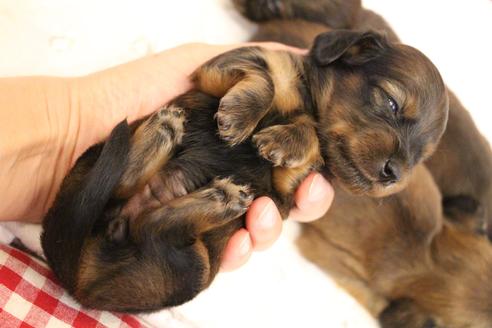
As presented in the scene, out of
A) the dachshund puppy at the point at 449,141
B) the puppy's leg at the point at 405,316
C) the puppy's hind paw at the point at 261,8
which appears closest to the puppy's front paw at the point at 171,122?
the dachshund puppy at the point at 449,141

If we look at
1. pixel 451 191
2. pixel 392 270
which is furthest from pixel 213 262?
pixel 451 191

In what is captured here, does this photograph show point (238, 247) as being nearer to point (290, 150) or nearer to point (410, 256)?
point (290, 150)

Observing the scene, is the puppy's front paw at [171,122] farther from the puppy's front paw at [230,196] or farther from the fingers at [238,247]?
the fingers at [238,247]

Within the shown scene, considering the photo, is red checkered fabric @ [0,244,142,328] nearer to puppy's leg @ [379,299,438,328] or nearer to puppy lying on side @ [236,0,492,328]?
puppy lying on side @ [236,0,492,328]

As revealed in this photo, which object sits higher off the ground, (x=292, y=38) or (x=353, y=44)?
(x=353, y=44)

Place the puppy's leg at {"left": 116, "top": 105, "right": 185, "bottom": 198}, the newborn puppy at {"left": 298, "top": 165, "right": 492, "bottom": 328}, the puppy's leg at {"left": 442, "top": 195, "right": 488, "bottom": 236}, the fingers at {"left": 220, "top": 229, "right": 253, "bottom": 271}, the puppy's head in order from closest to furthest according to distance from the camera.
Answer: the puppy's leg at {"left": 116, "top": 105, "right": 185, "bottom": 198} < the puppy's head < the fingers at {"left": 220, "top": 229, "right": 253, "bottom": 271} < the newborn puppy at {"left": 298, "top": 165, "right": 492, "bottom": 328} < the puppy's leg at {"left": 442, "top": 195, "right": 488, "bottom": 236}

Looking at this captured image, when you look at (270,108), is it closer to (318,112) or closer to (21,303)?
(318,112)

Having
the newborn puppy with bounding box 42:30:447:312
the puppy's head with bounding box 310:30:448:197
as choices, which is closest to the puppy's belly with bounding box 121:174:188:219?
the newborn puppy with bounding box 42:30:447:312
